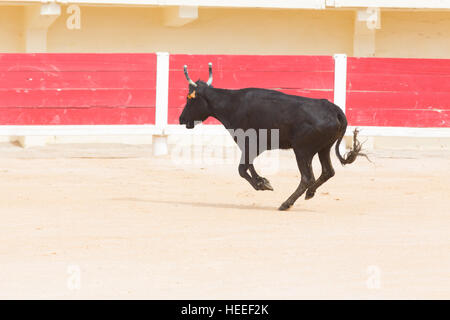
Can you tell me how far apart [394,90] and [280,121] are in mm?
5431

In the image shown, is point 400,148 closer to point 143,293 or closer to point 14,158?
point 14,158

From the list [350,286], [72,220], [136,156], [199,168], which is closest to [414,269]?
[350,286]

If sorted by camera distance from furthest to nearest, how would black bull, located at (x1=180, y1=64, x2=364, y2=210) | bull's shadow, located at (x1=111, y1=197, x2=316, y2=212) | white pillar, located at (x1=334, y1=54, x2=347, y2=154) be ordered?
white pillar, located at (x1=334, y1=54, x2=347, y2=154) → bull's shadow, located at (x1=111, y1=197, x2=316, y2=212) → black bull, located at (x1=180, y1=64, x2=364, y2=210)

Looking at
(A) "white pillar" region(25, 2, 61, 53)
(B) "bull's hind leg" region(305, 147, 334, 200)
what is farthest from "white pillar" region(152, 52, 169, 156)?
(B) "bull's hind leg" region(305, 147, 334, 200)

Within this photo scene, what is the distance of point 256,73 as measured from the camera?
14797 mm

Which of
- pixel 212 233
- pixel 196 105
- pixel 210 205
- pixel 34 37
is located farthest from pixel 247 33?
pixel 212 233

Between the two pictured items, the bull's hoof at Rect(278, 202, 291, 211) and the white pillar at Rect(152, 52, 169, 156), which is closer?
the bull's hoof at Rect(278, 202, 291, 211)

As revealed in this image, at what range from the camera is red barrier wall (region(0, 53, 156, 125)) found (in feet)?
47.1

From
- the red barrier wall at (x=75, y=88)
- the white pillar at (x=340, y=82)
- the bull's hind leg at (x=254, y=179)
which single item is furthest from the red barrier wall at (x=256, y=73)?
the bull's hind leg at (x=254, y=179)

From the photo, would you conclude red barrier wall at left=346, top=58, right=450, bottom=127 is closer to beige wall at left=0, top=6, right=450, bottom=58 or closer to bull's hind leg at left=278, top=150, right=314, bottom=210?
beige wall at left=0, top=6, right=450, bottom=58

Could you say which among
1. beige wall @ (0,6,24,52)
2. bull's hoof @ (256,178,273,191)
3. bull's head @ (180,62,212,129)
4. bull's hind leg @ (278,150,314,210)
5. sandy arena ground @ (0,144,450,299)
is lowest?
sandy arena ground @ (0,144,450,299)

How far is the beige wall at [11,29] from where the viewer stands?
50.9 ft

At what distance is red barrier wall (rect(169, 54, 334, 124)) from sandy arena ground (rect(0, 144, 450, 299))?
4.32 feet

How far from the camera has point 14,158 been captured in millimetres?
13984
